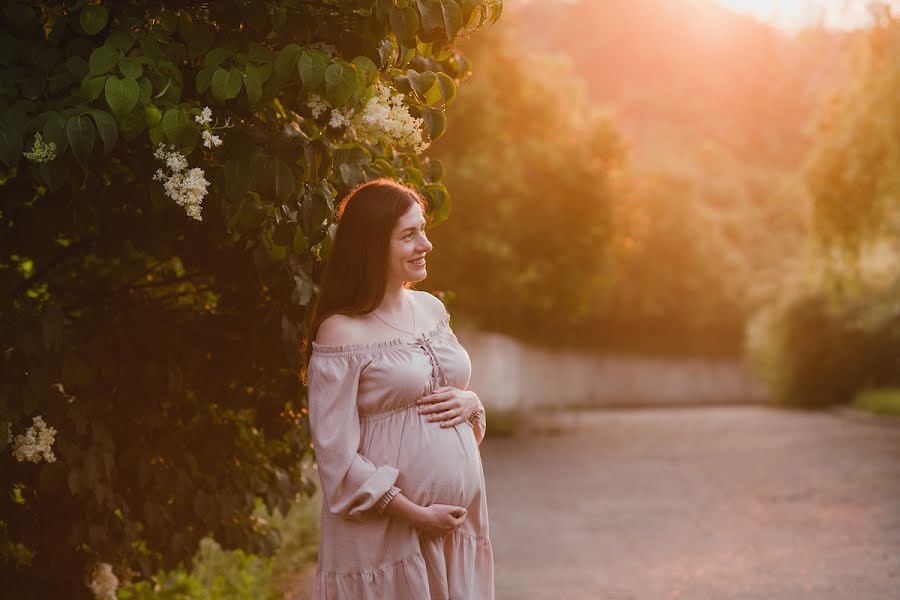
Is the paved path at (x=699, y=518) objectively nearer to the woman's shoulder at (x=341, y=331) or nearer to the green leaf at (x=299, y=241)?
the green leaf at (x=299, y=241)

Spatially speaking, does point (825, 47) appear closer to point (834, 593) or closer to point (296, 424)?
point (834, 593)

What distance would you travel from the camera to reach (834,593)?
7508 mm

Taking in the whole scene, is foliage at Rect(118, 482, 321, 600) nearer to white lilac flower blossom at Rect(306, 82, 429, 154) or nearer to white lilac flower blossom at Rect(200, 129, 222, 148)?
white lilac flower blossom at Rect(306, 82, 429, 154)

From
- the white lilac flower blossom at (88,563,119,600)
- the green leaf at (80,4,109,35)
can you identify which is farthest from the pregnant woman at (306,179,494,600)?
the white lilac flower blossom at (88,563,119,600)

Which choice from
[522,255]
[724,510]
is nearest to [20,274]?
[724,510]

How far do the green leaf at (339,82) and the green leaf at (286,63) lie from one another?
122 millimetres

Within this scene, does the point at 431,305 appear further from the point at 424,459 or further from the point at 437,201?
the point at 437,201

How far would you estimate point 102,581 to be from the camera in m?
5.20

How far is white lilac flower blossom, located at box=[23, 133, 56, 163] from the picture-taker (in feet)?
12.4

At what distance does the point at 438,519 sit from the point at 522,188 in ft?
58.3

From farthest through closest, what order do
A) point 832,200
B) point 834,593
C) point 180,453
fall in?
1. point 832,200
2. point 834,593
3. point 180,453

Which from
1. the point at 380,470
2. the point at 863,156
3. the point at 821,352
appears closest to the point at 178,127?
the point at 380,470

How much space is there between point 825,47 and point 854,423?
1085 cm

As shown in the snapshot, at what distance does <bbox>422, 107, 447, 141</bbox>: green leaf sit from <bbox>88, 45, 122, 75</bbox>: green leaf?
1.18 m
